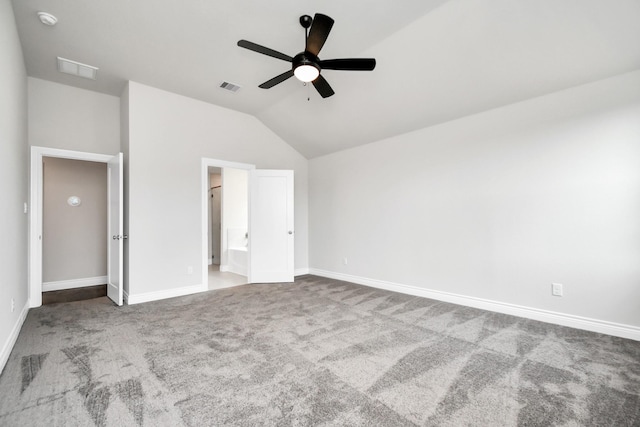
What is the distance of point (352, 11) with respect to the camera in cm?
276

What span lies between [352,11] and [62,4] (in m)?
2.68

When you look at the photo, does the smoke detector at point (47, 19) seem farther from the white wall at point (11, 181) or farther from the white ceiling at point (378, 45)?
the white wall at point (11, 181)

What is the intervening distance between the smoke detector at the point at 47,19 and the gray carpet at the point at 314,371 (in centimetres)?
311

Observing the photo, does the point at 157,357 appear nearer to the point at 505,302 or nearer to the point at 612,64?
the point at 505,302

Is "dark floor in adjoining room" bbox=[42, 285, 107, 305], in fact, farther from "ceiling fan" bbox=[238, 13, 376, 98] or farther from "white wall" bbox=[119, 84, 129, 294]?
"ceiling fan" bbox=[238, 13, 376, 98]

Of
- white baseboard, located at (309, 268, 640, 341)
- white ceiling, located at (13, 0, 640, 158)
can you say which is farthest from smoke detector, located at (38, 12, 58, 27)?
white baseboard, located at (309, 268, 640, 341)

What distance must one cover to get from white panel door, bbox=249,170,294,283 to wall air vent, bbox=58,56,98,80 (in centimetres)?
260

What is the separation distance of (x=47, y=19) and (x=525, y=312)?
19.4ft

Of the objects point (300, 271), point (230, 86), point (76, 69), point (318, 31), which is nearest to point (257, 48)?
point (318, 31)

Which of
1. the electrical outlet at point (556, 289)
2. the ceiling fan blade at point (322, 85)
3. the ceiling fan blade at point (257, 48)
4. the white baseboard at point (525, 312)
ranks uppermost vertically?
the ceiling fan blade at point (257, 48)

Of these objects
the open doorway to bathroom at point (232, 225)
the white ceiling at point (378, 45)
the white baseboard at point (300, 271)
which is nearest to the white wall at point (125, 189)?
the white ceiling at point (378, 45)

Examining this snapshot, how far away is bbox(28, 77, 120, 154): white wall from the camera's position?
3.98 meters

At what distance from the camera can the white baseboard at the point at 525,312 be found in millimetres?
2850

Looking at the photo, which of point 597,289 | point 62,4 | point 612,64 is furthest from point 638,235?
point 62,4
